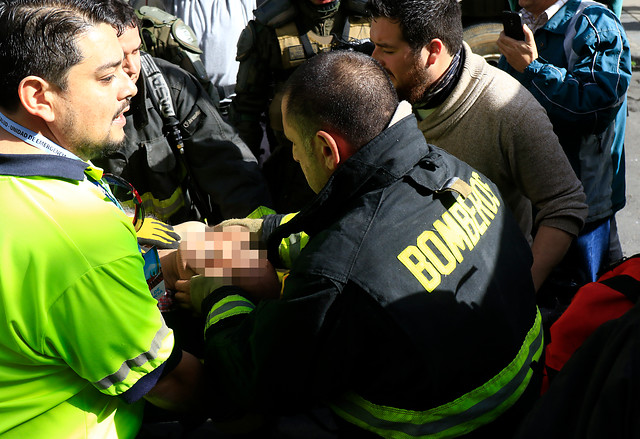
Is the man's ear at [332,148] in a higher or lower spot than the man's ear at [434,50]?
higher

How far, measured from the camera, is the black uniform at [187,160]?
9.27 feet

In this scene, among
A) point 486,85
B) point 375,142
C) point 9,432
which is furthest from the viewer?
point 486,85

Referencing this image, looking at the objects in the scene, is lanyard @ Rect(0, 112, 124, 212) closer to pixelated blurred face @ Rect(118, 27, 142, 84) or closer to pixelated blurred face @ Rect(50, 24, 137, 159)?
pixelated blurred face @ Rect(50, 24, 137, 159)

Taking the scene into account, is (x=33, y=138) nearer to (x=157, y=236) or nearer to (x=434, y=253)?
(x=157, y=236)

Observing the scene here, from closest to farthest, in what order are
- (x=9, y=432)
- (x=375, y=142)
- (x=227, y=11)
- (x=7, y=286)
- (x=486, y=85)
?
1. (x=7, y=286)
2. (x=9, y=432)
3. (x=375, y=142)
4. (x=486, y=85)
5. (x=227, y=11)

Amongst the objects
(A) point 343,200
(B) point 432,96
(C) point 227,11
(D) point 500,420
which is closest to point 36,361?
(A) point 343,200

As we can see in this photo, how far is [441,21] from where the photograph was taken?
2.50 m

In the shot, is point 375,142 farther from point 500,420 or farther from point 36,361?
point 36,361

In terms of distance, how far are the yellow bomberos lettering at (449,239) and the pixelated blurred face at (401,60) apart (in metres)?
0.78

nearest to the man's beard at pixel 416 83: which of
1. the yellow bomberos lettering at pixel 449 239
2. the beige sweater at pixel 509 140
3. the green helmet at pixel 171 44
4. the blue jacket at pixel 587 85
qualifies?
the beige sweater at pixel 509 140

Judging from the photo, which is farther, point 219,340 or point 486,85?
point 486,85

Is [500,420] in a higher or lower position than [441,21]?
lower

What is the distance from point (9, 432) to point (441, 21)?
2097 mm

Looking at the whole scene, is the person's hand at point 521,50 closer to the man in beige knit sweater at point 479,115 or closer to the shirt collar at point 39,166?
the man in beige knit sweater at point 479,115
